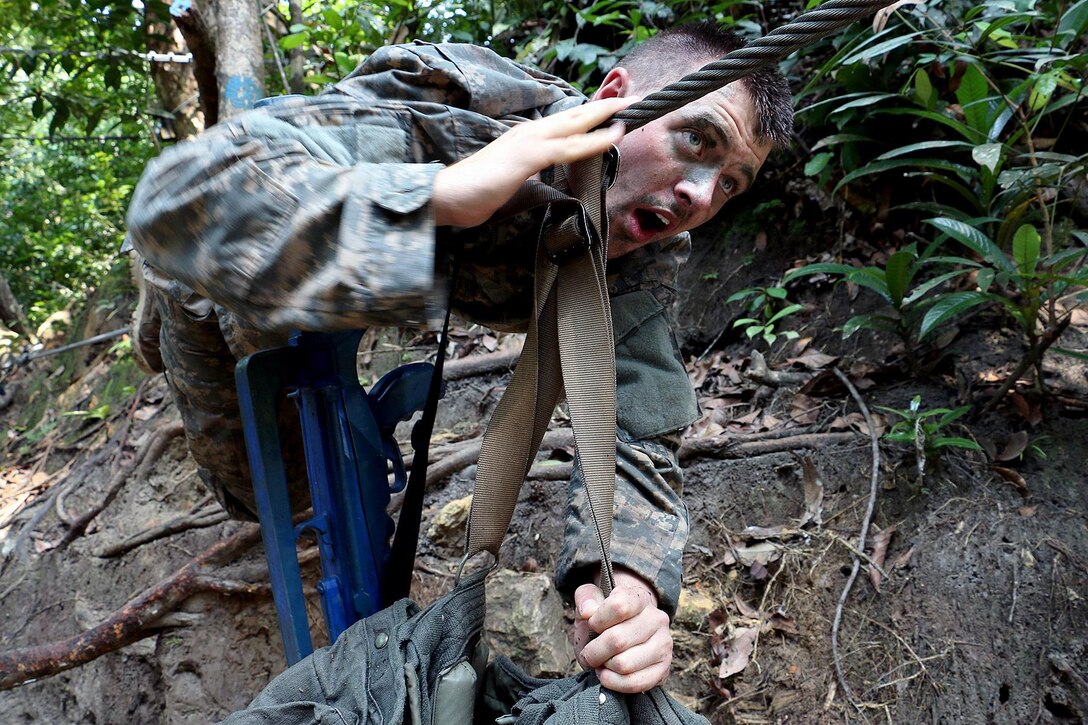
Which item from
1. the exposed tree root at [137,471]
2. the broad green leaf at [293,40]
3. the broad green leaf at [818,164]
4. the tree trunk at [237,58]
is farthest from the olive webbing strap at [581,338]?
the exposed tree root at [137,471]

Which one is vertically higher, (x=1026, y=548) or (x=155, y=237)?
(x=155, y=237)

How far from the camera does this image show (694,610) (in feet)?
7.82

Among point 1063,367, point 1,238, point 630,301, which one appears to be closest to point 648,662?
point 630,301

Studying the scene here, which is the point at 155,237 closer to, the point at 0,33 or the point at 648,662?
the point at 648,662

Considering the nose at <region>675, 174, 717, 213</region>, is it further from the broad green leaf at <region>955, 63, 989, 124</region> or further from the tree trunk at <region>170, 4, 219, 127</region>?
the tree trunk at <region>170, 4, 219, 127</region>

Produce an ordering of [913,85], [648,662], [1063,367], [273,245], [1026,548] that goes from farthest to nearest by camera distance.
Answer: [913,85], [1063,367], [1026,548], [648,662], [273,245]

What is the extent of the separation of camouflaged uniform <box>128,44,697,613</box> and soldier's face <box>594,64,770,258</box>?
0.23 metres

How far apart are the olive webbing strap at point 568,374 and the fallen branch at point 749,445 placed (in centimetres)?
120

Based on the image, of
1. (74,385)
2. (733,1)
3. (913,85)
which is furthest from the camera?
(74,385)

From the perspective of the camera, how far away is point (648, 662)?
130 cm

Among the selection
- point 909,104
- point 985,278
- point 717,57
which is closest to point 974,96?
point 909,104

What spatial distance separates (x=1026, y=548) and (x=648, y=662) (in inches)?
52.7

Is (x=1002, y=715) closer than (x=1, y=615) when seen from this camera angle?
Yes

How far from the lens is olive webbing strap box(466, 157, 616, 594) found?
139 centimetres
